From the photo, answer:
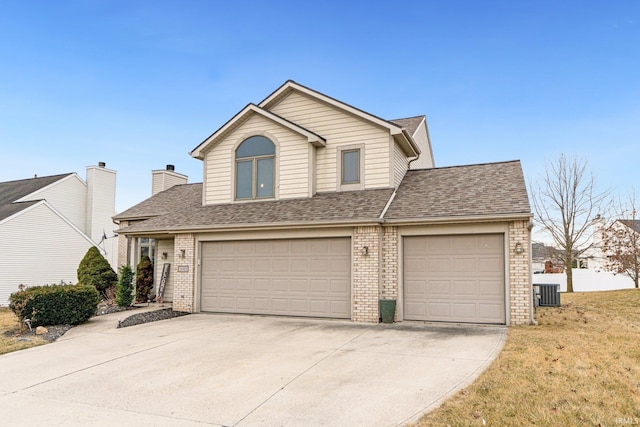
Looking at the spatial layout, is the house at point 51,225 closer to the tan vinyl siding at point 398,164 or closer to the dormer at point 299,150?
the dormer at point 299,150

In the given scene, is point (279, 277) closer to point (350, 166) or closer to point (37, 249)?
point (350, 166)

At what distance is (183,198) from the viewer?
1809cm

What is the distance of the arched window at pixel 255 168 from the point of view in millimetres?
14164

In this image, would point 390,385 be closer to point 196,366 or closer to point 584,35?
point 196,366

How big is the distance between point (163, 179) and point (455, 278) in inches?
595

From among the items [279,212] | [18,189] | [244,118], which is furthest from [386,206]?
[18,189]

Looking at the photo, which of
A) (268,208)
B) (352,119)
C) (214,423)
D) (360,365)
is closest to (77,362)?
(214,423)

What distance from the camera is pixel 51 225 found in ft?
73.6

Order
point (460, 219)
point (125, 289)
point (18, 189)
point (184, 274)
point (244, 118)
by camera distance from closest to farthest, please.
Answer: point (460, 219) < point (184, 274) < point (244, 118) < point (125, 289) < point (18, 189)

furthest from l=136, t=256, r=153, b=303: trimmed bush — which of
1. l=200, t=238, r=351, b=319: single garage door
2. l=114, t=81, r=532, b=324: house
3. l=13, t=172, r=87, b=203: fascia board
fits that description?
l=13, t=172, r=87, b=203: fascia board

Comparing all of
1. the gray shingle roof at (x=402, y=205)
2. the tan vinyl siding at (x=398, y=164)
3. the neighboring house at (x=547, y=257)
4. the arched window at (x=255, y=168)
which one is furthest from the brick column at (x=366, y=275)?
the neighboring house at (x=547, y=257)

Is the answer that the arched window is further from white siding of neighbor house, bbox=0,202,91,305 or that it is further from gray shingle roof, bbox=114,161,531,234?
white siding of neighbor house, bbox=0,202,91,305

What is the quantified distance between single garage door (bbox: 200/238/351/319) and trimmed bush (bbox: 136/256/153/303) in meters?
4.06

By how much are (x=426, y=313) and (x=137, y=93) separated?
58.8 ft
